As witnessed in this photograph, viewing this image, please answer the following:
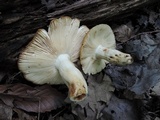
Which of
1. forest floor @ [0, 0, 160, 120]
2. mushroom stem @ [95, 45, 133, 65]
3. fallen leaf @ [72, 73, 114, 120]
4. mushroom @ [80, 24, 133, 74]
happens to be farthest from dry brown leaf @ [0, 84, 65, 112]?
mushroom stem @ [95, 45, 133, 65]

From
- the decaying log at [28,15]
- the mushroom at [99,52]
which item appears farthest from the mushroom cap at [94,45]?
the decaying log at [28,15]

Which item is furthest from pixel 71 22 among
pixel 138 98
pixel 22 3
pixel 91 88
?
pixel 138 98

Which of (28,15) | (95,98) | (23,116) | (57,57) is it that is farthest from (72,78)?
(28,15)

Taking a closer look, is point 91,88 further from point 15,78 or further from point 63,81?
point 15,78

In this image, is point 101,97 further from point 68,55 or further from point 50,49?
point 50,49

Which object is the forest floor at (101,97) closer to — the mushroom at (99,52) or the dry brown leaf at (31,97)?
the dry brown leaf at (31,97)

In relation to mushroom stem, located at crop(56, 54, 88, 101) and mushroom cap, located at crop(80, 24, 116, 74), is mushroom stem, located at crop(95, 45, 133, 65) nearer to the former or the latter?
mushroom cap, located at crop(80, 24, 116, 74)
